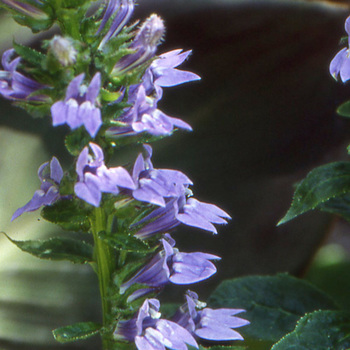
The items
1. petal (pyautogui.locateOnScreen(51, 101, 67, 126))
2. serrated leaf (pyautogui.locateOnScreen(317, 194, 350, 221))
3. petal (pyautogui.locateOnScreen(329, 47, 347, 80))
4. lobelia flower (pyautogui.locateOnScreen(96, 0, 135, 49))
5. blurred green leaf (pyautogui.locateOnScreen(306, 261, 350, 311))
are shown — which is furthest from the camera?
blurred green leaf (pyautogui.locateOnScreen(306, 261, 350, 311))

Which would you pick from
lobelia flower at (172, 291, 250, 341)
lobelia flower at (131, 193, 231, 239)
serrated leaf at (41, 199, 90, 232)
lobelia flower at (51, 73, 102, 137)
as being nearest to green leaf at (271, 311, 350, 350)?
lobelia flower at (172, 291, 250, 341)

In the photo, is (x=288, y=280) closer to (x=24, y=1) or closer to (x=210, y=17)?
(x=210, y=17)

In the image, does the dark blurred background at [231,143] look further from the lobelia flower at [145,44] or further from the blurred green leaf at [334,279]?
the lobelia flower at [145,44]

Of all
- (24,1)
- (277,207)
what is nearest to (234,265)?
(277,207)

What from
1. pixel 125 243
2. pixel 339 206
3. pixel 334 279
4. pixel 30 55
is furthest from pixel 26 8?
pixel 334 279

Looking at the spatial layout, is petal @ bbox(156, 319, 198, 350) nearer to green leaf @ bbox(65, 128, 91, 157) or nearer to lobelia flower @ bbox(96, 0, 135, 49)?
green leaf @ bbox(65, 128, 91, 157)

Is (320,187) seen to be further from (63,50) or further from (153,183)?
(63,50)

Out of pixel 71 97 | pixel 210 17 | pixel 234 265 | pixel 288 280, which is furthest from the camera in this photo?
pixel 234 265
